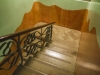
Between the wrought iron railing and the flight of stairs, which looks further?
the flight of stairs

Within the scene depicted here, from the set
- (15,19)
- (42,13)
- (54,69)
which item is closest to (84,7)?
(42,13)

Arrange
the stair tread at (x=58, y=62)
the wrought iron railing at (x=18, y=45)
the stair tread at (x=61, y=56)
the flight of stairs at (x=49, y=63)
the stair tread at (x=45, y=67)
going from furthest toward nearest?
1. the stair tread at (x=61, y=56)
2. the stair tread at (x=58, y=62)
3. the stair tread at (x=45, y=67)
4. the flight of stairs at (x=49, y=63)
5. the wrought iron railing at (x=18, y=45)

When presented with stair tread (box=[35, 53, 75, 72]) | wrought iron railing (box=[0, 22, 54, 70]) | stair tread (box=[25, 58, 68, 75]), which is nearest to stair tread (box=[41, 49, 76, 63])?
stair tread (box=[35, 53, 75, 72])

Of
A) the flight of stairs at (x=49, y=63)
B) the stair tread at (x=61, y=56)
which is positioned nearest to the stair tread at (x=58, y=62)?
the flight of stairs at (x=49, y=63)

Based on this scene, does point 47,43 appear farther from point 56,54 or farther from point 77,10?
point 77,10

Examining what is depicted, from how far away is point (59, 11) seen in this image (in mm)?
4234

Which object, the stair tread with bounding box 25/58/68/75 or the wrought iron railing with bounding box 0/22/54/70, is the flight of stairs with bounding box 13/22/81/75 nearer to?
the stair tread with bounding box 25/58/68/75

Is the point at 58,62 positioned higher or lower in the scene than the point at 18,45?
lower

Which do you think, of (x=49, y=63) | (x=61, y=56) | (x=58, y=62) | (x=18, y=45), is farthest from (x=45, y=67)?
(x=18, y=45)

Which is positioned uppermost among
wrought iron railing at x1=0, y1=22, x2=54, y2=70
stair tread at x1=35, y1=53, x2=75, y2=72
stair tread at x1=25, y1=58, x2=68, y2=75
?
wrought iron railing at x1=0, y1=22, x2=54, y2=70

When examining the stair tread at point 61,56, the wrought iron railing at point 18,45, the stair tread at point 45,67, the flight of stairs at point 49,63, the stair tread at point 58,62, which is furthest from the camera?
the stair tread at point 61,56

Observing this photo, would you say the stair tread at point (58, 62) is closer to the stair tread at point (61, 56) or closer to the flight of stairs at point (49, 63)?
the flight of stairs at point (49, 63)

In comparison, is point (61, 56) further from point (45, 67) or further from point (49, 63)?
point (45, 67)

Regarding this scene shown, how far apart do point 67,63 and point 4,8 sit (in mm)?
1959
